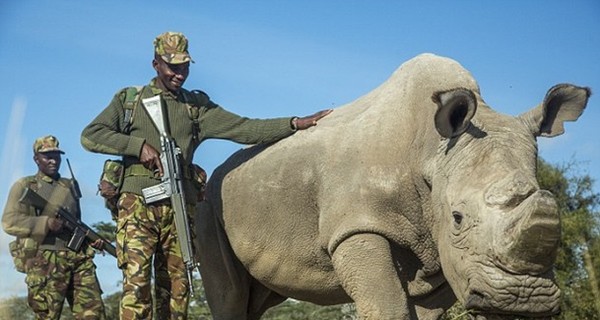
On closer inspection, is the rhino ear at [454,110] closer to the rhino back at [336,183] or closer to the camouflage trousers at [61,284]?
the rhino back at [336,183]

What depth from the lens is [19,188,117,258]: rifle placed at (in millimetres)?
11734

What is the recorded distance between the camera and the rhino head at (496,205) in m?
7.52

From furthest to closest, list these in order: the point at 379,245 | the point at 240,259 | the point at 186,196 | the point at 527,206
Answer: the point at 240,259 < the point at 186,196 < the point at 379,245 < the point at 527,206

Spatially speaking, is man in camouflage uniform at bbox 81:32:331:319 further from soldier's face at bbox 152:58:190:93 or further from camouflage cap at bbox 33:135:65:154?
camouflage cap at bbox 33:135:65:154

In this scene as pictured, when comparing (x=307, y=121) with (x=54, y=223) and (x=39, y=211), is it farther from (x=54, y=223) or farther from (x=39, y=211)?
(x=39, y=211)

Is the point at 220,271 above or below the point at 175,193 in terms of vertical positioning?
below

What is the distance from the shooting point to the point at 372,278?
29.0 ft

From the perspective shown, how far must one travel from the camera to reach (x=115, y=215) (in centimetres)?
966

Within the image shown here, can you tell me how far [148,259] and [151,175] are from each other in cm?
70

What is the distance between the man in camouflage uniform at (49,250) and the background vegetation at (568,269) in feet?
2.10

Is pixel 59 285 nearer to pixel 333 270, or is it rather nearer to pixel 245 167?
pixel 245 167

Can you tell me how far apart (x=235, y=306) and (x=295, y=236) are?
142 centimetres

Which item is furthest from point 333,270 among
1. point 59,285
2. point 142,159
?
point 59,285

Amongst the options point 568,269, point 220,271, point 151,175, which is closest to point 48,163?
point 220,271
